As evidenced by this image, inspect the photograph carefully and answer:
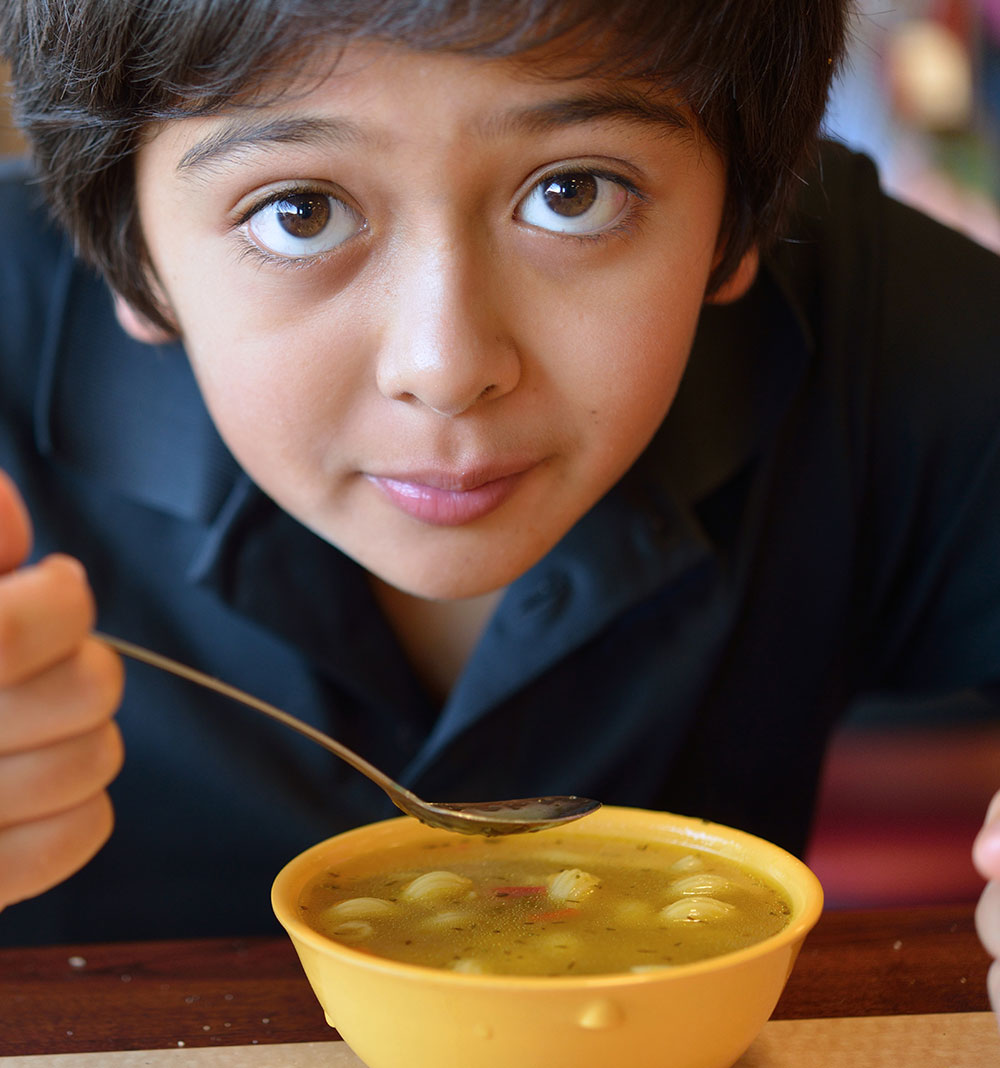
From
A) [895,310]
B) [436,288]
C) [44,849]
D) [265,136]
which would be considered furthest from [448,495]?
[895,310]

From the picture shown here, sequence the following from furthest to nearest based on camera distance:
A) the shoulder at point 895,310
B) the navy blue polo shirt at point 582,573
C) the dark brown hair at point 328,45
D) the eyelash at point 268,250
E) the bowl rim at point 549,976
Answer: the shoulder at point 895,310 → the navy blue polo shirt at point 582,573 → the eyelash at point 268,250 → the dark brown hair at point 328,45 → the bowl rim at point 549,976

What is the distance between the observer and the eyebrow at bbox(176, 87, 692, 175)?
0.83 m

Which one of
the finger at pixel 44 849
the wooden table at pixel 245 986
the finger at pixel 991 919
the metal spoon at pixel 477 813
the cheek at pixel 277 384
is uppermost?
the cheek at pixel 277 384

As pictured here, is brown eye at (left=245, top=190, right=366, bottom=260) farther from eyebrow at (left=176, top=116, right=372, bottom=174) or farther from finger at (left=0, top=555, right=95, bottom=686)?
finger at (left=0, top=555, right=95, bottom=686)

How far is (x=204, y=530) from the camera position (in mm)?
1337

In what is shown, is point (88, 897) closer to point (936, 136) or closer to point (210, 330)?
point (210, 330)

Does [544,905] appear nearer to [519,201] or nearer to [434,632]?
[519,201]

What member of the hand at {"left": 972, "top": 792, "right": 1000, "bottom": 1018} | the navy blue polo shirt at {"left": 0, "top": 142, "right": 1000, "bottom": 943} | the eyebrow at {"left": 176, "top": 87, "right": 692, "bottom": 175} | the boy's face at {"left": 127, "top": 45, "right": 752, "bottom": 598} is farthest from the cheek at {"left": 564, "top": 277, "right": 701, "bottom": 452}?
the hand at {"left": 972, "top": 792, "right": 1000, "bottom": 1018}

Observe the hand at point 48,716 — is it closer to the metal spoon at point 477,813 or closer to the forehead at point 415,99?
the metal spoon at point 477,813

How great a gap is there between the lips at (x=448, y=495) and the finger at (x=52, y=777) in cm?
35

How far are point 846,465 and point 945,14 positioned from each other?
7.29ft

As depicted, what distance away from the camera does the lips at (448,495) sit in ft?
3.27

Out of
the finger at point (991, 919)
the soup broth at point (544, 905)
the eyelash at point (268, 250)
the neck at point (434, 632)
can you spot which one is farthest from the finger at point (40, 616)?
the neck at point (434, 632)

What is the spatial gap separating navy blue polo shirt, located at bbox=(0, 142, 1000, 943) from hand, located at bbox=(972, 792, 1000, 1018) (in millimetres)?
567
